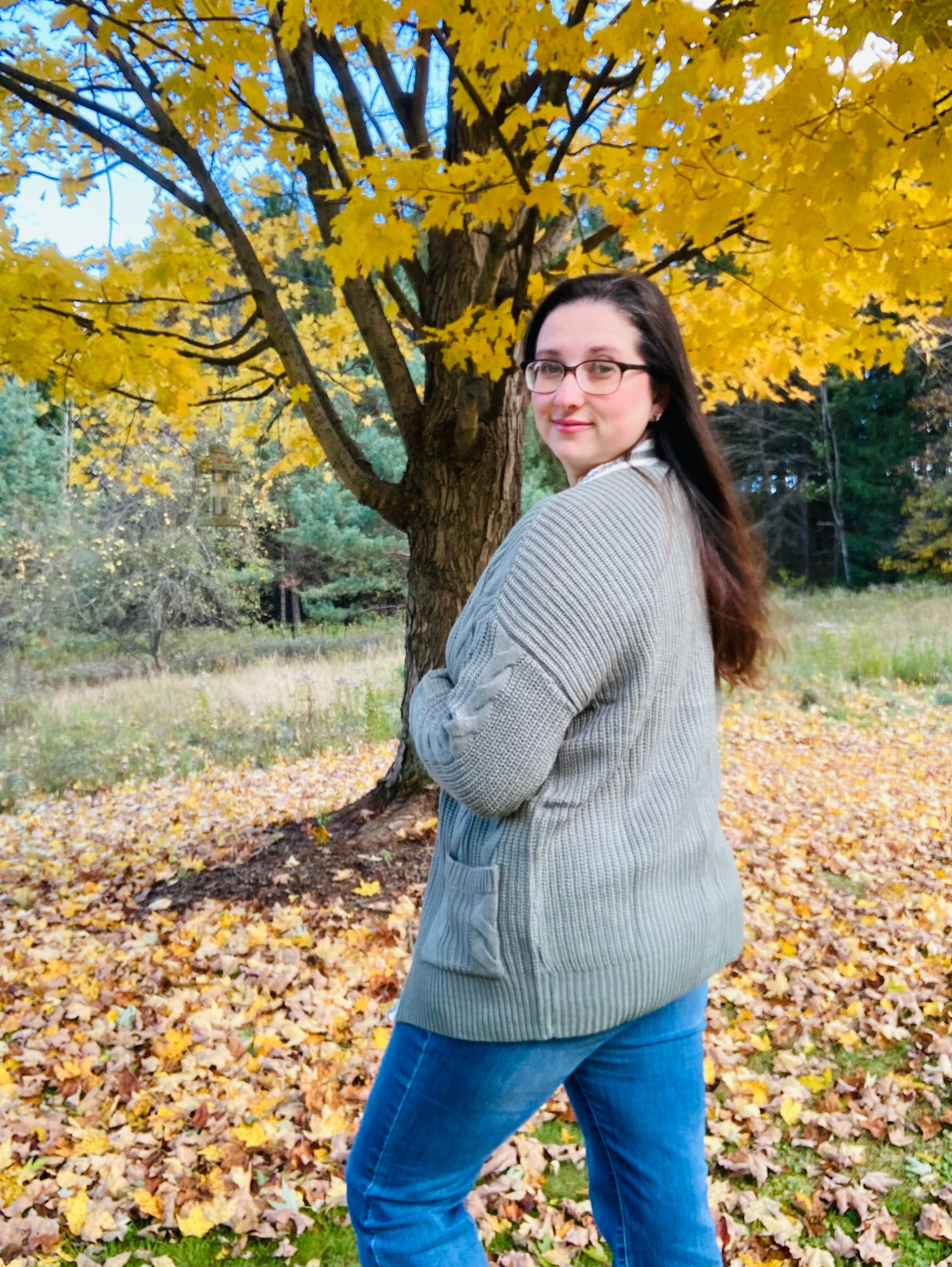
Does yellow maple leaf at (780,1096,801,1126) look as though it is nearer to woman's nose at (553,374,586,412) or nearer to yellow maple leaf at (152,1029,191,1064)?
yellow maple leaf at (152,1029,191,1064)

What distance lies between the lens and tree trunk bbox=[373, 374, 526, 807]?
13.9 feet

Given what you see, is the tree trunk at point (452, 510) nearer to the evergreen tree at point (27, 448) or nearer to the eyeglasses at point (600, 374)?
the eyeglasses at point (600, 374)

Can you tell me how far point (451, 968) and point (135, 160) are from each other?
3.89 meters

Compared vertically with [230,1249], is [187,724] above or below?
below

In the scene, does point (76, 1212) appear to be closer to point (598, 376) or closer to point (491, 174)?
point (598, 376)

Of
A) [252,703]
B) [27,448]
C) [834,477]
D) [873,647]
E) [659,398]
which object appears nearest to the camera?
[659,398]

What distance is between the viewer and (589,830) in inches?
44.0

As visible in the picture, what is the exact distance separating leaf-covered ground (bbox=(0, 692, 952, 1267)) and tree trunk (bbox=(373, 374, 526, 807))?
132 centimetres

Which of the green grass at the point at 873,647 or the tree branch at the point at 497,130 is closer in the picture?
the tree branch at the point at 497,130

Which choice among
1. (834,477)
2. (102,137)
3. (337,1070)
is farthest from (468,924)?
(834,477)

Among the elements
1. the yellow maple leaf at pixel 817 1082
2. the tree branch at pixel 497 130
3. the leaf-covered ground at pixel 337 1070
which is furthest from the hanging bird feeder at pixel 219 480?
the yellow maple leaf at pixel 817 1082

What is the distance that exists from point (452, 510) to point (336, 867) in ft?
5.58

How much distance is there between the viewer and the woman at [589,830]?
1.10 meters

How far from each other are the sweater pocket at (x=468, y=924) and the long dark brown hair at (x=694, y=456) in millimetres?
491
